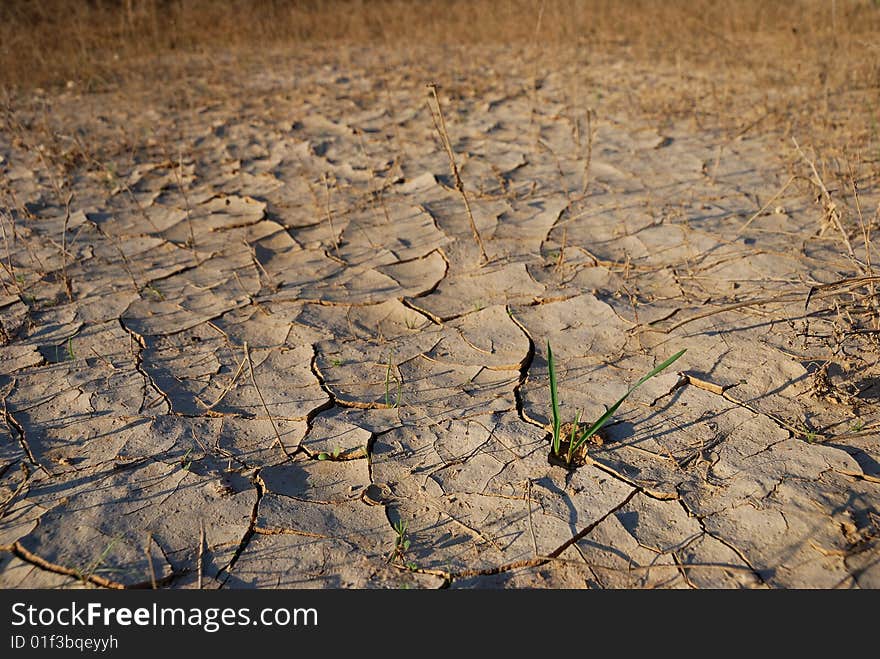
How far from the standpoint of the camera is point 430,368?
8.14 ft

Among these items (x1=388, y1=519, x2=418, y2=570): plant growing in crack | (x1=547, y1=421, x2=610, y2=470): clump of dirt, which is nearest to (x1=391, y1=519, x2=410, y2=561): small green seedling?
(x1=388, y1=519, x2=418, y2=570): plant growing in crack

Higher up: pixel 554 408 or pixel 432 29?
pixel 432 29

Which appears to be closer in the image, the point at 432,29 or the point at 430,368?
the point at 430,368

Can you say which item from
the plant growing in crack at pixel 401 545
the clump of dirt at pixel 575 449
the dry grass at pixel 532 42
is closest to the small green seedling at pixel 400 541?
the plant growing in crack at pixel 401 545

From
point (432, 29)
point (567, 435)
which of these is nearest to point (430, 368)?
point (567, 435)

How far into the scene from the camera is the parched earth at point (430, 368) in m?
1.79

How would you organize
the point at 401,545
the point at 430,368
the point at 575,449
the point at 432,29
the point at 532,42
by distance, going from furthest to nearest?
the point at 432,29
the point at 532,42
the point at 430,368
the point at 575,449
the point at 401,545

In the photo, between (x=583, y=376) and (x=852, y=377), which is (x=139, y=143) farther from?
(x=852, y=377)

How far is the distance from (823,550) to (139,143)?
4.19 meters

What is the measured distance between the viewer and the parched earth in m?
1.79

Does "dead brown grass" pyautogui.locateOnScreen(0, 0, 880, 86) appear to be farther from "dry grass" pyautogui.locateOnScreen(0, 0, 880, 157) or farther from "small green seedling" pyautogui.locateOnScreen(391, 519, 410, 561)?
"small green seedling" pyautogui.locateOnScreen(391, 519, 410, 561)

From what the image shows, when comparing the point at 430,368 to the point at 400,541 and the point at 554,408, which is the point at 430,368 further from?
the point at 400,541

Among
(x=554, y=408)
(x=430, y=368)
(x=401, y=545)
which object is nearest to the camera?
(x=401, y=545)

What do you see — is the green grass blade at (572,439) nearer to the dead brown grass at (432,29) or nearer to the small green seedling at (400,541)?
the small green seedling at (400,541)
